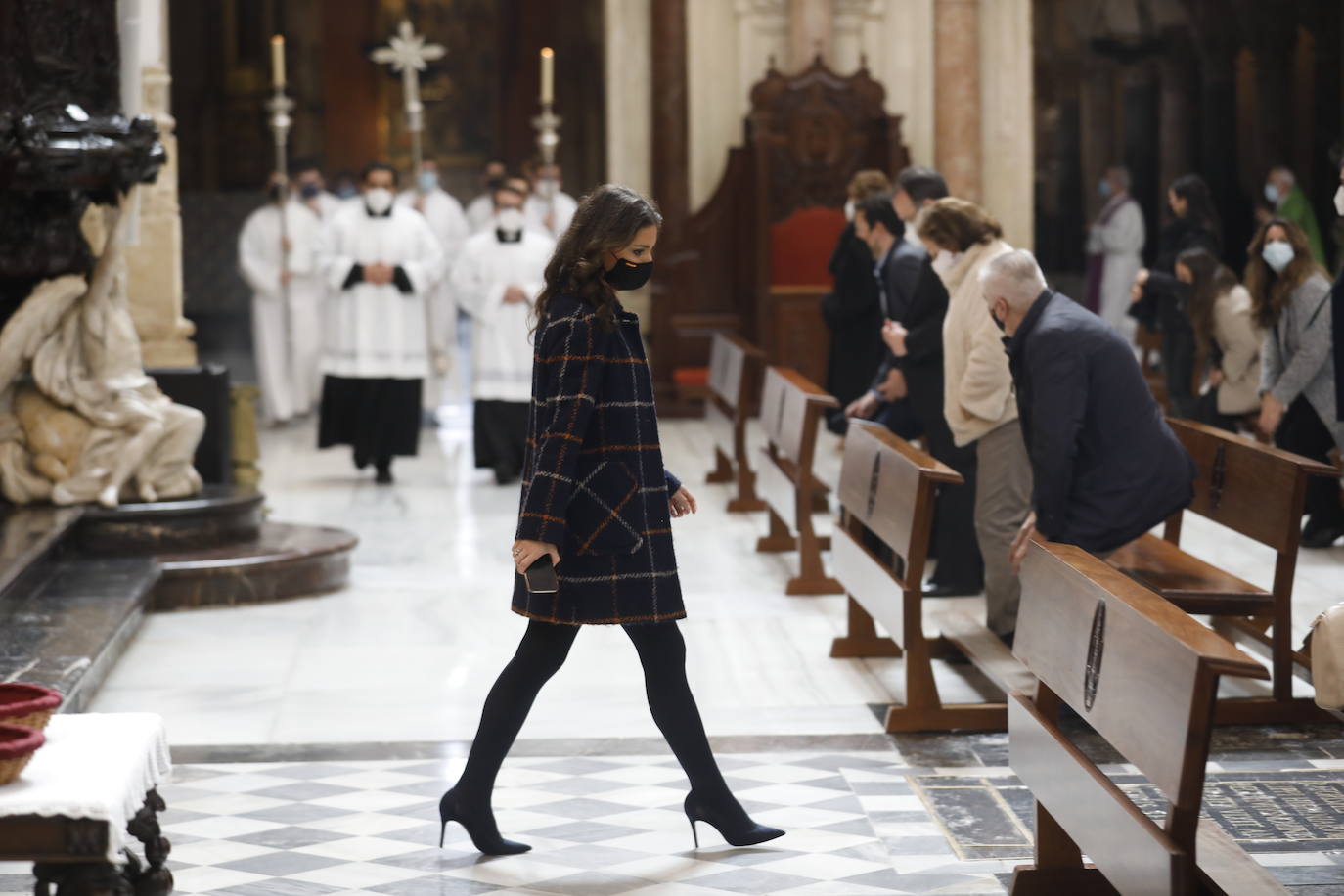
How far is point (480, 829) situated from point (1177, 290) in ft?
22.0

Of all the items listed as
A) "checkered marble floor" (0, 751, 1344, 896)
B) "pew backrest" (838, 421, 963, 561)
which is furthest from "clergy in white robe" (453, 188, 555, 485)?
"checkered marble floor" (0, 751, 1344, 896)

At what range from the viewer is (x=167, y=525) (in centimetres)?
823

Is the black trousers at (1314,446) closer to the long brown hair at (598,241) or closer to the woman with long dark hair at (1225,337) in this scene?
the woman with long dark hair at (1225,337)

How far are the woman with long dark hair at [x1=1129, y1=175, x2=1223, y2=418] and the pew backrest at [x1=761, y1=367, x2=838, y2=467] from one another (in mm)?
2377

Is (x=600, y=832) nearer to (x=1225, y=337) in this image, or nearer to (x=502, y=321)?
(x=1225, y=337)

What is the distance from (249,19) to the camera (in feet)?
75.8

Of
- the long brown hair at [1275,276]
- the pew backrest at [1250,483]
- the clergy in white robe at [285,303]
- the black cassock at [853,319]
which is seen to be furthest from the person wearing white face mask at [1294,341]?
the clergy in white robe at [285,303]

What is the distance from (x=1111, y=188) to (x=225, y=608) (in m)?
11.3

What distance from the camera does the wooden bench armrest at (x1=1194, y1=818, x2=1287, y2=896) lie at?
375 centimetres

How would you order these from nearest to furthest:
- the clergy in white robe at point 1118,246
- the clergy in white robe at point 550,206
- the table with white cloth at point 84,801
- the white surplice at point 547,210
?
the table with white cloth at point 84,801 < the clergy in white robe at point 550,206 < the white surplice at point 547,210 < the clergy in white robe at point 1118,246

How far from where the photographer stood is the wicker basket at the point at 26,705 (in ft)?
12.4

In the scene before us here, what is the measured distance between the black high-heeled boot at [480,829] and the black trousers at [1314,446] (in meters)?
5.11

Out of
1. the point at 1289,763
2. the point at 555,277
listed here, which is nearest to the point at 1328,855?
the point at 1289,763

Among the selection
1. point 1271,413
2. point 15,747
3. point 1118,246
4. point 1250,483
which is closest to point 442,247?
point 1118,246
